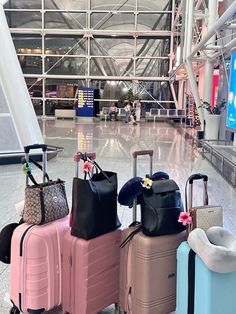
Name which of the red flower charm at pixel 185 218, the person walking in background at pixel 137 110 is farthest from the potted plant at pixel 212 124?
the person walking in background at pixel 137 110

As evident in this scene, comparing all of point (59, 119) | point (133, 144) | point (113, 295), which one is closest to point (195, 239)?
point (113, 295)

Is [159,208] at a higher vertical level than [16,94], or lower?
lower

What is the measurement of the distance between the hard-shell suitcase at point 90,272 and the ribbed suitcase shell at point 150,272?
0.30 feet

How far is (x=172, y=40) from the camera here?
2661cm

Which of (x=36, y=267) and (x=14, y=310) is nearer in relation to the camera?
(x=36, y=267)

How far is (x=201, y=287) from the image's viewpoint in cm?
193

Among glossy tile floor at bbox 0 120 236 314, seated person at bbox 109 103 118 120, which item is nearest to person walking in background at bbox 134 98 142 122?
seated person at bbox 109 103 118 120

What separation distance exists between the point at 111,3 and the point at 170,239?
88.2 feet

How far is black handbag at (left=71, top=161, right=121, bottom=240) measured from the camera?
2141 millimetres

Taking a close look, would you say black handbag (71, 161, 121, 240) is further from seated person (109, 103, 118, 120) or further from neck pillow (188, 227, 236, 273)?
seated person (109, 103, 118, 120)

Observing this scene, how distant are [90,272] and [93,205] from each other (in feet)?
1.24

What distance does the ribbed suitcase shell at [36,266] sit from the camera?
225 cm

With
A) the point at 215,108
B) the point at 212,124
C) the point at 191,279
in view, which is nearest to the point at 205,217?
the point at 191,279

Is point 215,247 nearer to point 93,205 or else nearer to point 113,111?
point 93,205
